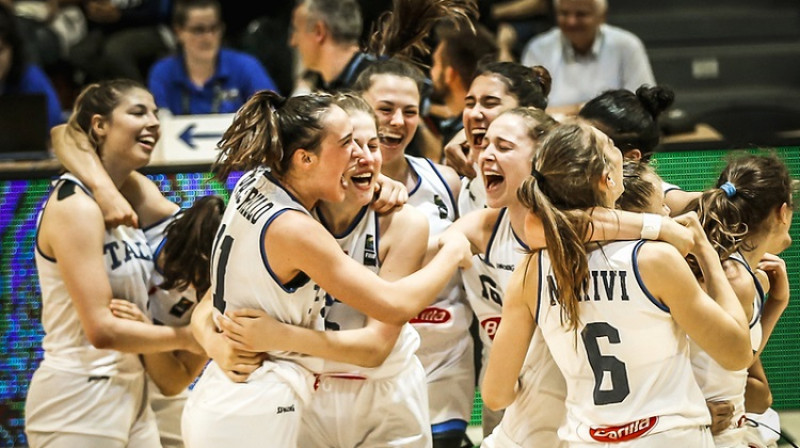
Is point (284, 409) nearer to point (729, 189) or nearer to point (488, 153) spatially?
point (488, 153)

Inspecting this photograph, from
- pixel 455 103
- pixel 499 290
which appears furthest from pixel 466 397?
pixel 455 103

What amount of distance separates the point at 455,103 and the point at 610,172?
2.51 metres

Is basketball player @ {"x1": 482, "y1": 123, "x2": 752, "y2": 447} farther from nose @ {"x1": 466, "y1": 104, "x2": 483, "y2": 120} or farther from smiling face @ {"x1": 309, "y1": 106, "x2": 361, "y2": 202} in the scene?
nose @ {"x1": 466, "y1": 104, "x2": 483, "y2": 120}

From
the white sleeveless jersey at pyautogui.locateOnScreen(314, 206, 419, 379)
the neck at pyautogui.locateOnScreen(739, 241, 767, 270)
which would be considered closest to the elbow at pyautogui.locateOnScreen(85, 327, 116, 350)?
the white sleeveless jersey at pyautogui.locateOnScreen(314, 206, 419, 379)

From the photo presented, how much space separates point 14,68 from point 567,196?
4.99m

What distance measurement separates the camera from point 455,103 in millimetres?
5602

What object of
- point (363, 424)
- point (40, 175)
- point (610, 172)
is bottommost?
point (363, 424)

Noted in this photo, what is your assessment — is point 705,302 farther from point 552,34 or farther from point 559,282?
point 552,34

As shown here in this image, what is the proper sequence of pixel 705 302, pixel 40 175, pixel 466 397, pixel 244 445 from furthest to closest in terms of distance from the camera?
pixel 40 175, pixel 466 397, pixel 244 445, pixel 705 302

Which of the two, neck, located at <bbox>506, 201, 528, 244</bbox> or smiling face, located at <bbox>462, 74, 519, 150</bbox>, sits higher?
smiling face, located at <bbox>462, 74, 519, 150</bbox>

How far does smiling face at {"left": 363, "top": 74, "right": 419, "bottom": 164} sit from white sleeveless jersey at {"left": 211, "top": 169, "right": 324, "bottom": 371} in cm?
87

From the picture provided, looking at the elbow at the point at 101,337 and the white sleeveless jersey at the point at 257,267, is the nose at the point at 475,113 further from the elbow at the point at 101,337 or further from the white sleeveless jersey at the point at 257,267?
the elbow at the point at 101,337

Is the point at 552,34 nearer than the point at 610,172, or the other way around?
the point at 610,172

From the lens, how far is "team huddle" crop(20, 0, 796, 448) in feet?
10.3
